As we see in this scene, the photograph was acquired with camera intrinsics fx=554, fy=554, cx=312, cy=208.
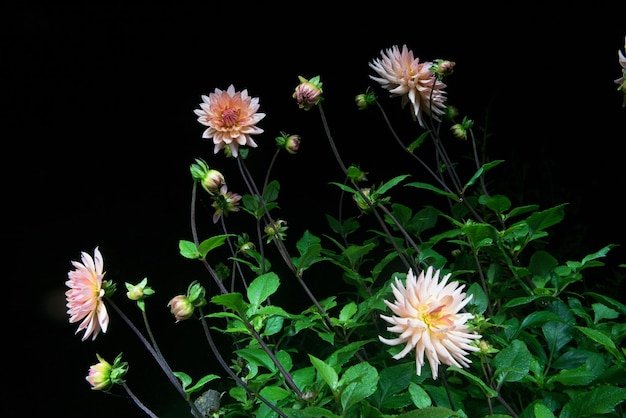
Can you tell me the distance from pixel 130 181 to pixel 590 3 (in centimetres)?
102

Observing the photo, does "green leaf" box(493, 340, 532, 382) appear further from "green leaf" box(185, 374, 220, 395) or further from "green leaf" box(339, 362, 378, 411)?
"green leaf" box(185, 374, 220, 395)

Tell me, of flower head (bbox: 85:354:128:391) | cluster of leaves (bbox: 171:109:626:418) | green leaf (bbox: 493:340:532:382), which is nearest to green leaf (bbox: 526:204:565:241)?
cluster of leaves (bbox: 171:109:626:418)

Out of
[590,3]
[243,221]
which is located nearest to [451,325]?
[243,221]

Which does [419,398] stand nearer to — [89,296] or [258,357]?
[258,357]

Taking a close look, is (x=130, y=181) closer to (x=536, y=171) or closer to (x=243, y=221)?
(x=243, y=221)

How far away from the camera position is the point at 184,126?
1061 mm

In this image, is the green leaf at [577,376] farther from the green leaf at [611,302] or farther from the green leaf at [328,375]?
the green leaf at [328,375]

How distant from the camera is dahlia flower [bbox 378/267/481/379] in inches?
19.0

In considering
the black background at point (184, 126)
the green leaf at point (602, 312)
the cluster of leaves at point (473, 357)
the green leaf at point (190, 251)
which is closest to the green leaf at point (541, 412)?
the cluster of leaves at point (473, 357)

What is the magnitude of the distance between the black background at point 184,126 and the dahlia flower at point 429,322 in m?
0.67

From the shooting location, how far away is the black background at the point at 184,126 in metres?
0.93

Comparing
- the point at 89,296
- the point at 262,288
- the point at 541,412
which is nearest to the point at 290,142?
the point at 262,288

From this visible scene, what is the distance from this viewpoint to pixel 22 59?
0.90 metres

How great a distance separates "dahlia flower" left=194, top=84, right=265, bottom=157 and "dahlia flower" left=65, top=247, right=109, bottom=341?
186mm
